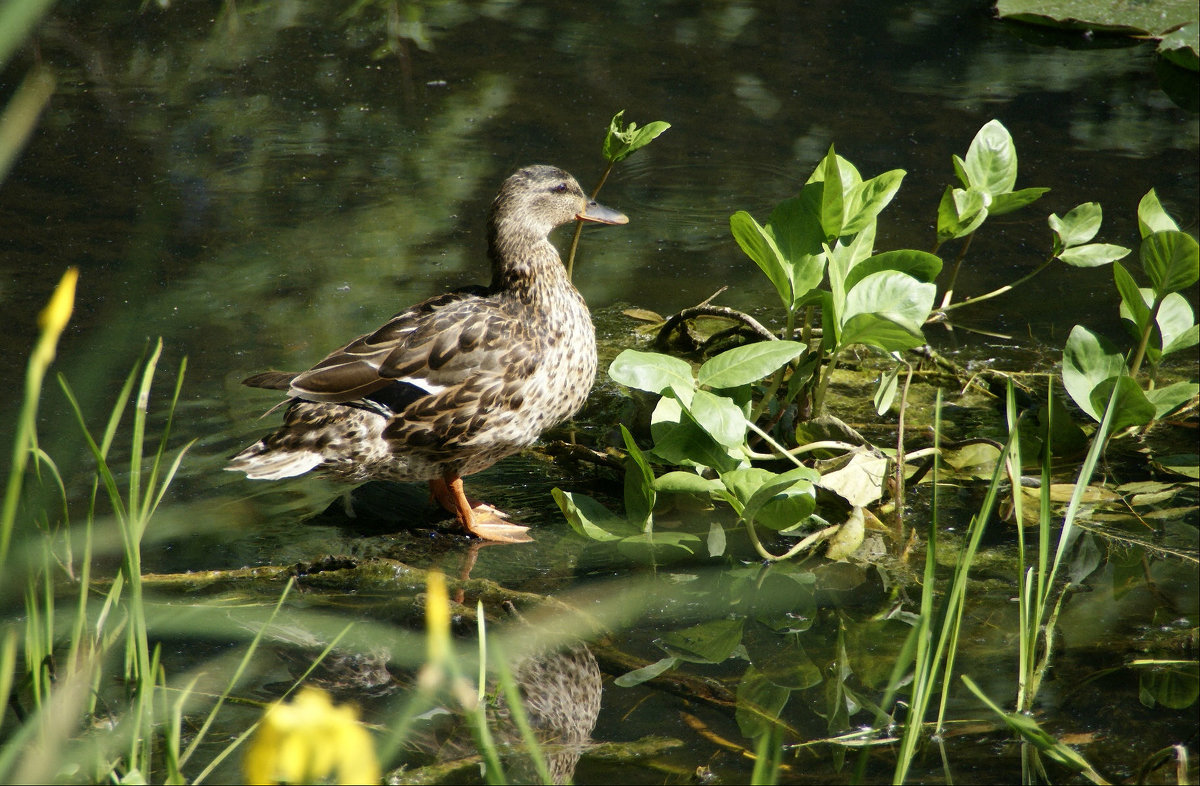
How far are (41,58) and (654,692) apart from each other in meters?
6.20

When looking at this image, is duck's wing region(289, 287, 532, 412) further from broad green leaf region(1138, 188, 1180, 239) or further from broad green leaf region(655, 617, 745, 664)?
broad green leaf region(1138, 188, 1180, 239)

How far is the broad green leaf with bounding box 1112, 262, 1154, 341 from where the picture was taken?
322 cm

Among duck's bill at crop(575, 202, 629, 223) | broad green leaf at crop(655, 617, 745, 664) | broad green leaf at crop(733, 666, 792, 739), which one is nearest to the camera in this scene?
broad green leaf at crop(733, 666, 792, 739)

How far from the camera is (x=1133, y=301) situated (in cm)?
331

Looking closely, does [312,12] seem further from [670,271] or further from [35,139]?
[670,271]

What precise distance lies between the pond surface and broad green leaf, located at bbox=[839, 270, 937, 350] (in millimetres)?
601

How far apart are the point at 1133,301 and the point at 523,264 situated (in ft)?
6.11

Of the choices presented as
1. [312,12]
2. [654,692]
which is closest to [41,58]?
[312,12]

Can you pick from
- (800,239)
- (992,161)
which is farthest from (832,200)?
(992,161)

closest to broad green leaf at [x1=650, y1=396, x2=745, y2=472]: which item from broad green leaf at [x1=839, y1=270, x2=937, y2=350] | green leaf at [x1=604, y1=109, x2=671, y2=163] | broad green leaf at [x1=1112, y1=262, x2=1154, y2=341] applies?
broad green leaf at [x1=839, y1=270, x2=937, y2=350]

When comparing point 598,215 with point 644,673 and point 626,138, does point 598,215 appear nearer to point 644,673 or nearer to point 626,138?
point 626,138

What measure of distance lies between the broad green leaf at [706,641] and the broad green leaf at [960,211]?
139 centimetres

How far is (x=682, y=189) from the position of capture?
5.72 m

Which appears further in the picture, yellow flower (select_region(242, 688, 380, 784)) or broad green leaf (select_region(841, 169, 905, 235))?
broad green leaf (select_region(841, 169, 905, 235))
